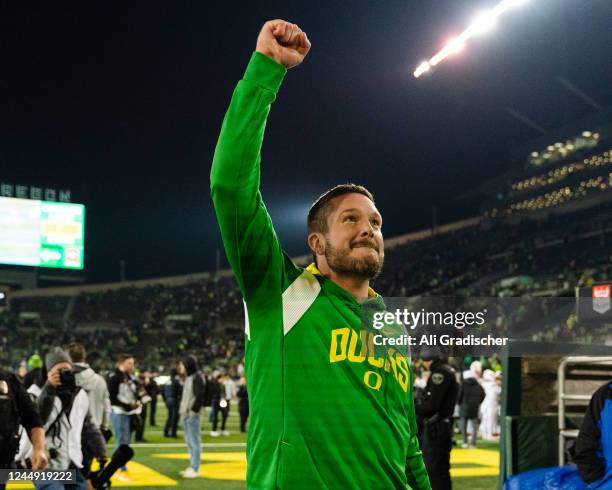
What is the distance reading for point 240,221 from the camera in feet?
7.22

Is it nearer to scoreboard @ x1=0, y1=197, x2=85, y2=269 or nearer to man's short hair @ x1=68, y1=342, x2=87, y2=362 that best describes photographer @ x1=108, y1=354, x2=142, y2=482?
man's short hair @ x1=68, y1=342, x2=87, y2=362

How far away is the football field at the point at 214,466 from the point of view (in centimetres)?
1040

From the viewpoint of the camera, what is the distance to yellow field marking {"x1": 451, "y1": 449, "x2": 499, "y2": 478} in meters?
11.9

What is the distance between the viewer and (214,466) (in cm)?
1228

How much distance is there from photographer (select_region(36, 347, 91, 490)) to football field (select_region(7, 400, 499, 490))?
167 inches

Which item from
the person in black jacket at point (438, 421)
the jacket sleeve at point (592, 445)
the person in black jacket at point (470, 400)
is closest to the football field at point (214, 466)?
the person in black jacket at point (470, 400)

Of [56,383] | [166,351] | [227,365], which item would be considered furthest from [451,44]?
[166,351]

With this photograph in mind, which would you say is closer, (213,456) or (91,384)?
(91,384)

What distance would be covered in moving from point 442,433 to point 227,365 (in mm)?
39713

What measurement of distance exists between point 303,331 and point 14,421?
10.9ft

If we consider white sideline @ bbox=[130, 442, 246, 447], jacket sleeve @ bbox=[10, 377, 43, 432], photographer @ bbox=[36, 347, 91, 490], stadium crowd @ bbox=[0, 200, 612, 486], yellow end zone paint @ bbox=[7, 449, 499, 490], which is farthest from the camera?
stadium crowd @ bbox=[0, 200, 612, 486]

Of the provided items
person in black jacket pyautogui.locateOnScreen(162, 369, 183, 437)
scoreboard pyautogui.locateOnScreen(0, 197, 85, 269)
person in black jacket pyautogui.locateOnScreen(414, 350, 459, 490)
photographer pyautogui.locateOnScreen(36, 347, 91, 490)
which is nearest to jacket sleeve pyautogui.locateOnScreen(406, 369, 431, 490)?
photographer pyautogui.locateOnScreen(36, 347, 91, 490)

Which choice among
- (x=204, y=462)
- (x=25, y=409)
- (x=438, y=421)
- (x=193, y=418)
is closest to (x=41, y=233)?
(x=204, y=462)

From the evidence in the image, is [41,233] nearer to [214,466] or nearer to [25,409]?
[214,466]
